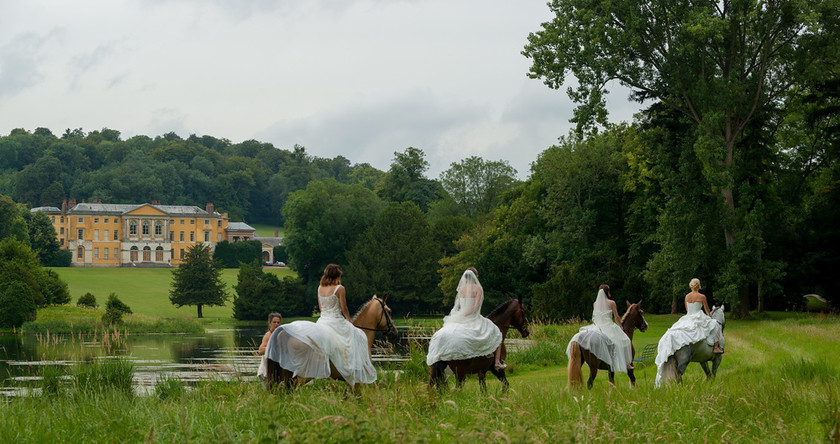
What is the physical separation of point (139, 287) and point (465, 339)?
85575mm

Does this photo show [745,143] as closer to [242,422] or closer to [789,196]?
[789,196]

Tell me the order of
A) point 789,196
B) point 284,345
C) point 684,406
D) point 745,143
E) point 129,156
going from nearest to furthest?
point 684,406, point 284,345, point 745,143, point 789,196, point 129,156

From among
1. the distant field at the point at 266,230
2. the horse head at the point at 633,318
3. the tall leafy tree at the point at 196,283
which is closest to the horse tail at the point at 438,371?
the horse head at the point at 633,318

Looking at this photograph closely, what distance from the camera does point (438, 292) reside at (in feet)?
234

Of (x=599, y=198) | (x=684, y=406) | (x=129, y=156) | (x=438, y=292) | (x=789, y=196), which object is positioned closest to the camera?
(x=684, y=406)

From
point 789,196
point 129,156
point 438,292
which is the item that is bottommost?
point 438,292

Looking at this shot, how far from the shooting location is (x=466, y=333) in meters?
11.4

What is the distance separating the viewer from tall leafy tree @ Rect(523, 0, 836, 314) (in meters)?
33.0

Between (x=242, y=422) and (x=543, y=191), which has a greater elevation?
(x=543, y=191)

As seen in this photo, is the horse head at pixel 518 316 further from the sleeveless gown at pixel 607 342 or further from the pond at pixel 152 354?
the pond at pixel 152 354

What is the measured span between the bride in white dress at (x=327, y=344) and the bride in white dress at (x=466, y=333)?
889 mm

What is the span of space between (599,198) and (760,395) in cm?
4453

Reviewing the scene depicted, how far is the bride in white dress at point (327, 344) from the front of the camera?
10.7 m

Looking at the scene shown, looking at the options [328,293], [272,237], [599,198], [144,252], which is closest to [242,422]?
[328,293]
